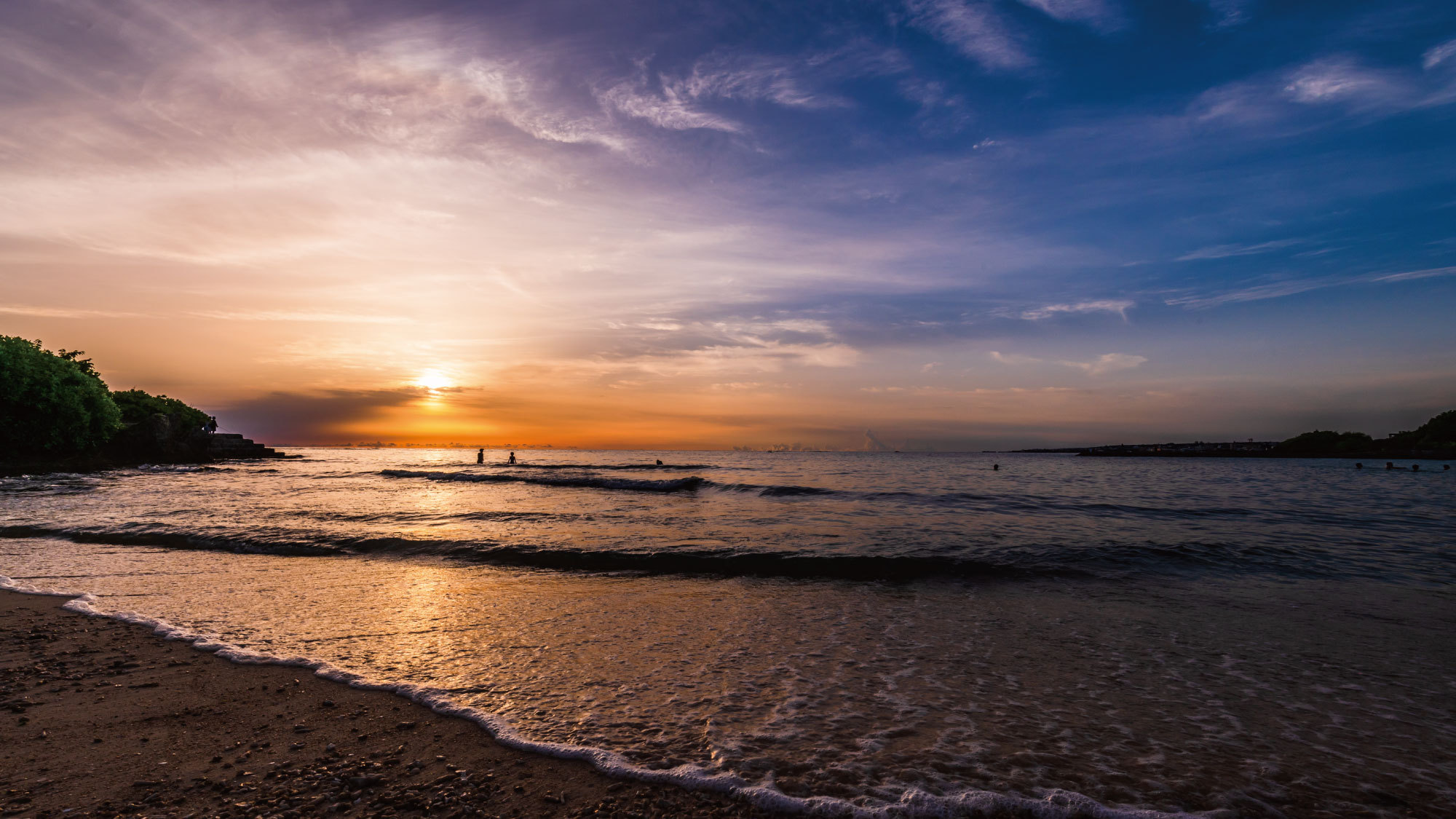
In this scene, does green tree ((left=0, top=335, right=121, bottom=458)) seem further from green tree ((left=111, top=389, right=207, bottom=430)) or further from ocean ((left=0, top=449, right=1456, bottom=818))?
ocean ((left=0, top=449, right=1456, bottom=818))

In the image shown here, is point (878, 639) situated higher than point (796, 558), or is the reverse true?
point (878, 639)

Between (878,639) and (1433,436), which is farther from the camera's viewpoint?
(1433,436)

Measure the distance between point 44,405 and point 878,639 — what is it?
62415mm

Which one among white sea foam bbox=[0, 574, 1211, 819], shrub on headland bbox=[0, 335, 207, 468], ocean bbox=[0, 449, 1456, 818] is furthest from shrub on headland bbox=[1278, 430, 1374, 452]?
shrub on headland bbox=[0, 335, 207, 468]

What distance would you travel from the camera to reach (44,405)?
42.9m

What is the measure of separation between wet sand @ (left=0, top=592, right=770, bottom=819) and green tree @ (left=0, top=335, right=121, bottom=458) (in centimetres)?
5466

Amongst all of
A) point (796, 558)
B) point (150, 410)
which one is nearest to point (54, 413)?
point (150, 410)

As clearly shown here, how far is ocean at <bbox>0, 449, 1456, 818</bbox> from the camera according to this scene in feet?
14.7

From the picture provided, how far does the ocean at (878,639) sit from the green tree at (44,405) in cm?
3353

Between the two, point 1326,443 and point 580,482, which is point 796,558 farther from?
point 1326,443

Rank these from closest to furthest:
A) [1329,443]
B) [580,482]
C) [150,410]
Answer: [580,482], [150,410], [1329,443]

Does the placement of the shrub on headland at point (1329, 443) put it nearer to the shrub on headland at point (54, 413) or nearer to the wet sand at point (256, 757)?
the wet sand at point (256, 757)

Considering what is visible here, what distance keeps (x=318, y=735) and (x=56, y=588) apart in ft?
31.1

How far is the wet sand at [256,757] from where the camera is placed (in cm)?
379
